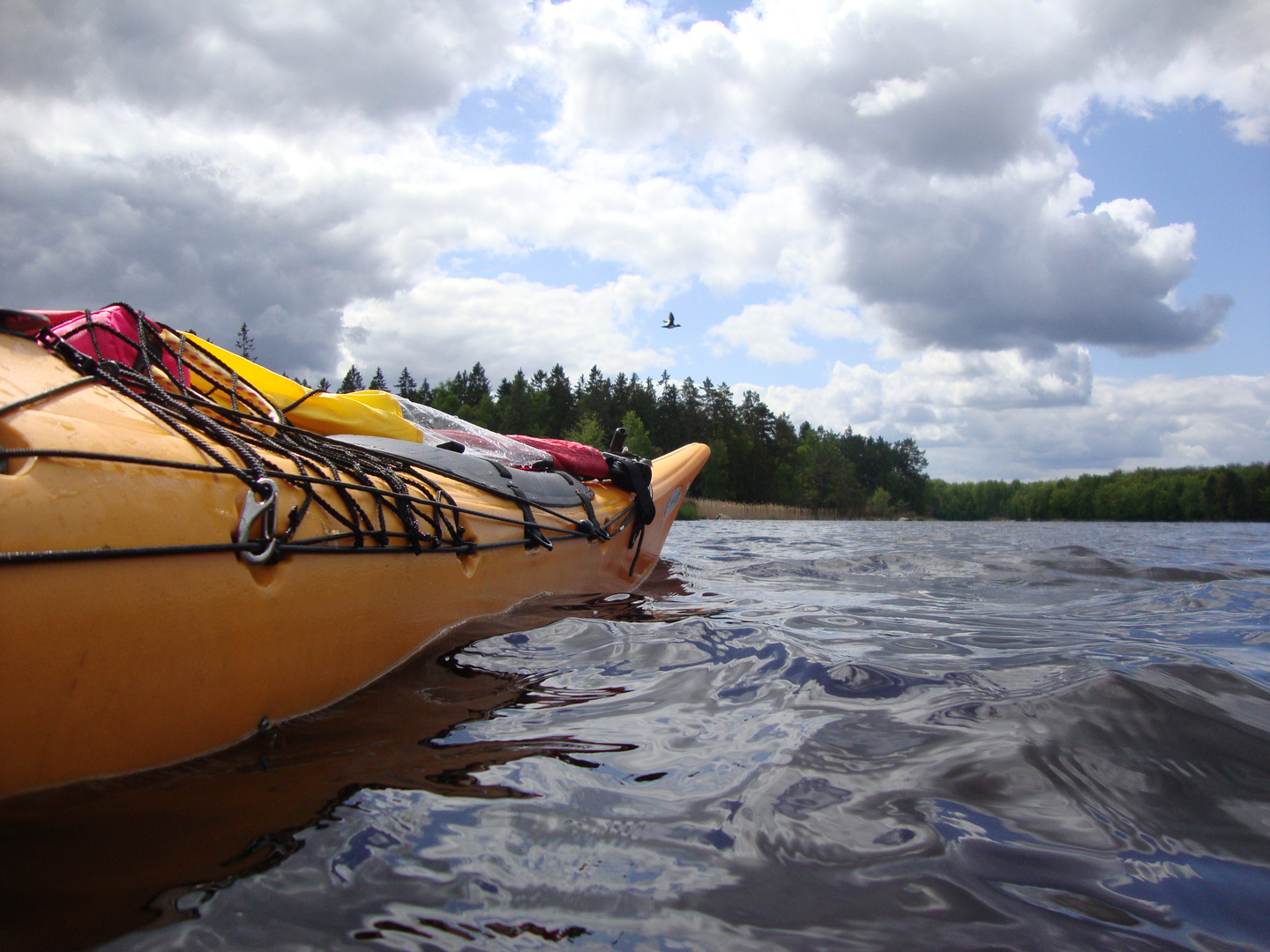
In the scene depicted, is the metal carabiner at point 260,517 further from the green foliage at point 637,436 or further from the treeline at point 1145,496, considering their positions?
the treeline at point 1145,496

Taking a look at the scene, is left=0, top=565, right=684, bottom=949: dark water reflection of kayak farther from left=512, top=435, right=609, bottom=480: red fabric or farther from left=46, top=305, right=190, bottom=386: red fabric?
left=512, top=435, right=609, bottom=480: red fabric

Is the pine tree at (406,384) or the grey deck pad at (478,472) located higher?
the pine tree at (406,384)

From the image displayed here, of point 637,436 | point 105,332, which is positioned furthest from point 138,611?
point 637,436

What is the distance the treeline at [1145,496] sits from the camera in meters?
44.7

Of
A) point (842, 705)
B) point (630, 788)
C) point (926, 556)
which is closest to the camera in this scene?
point (630, 788)

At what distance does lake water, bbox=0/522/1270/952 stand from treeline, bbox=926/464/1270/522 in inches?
2209

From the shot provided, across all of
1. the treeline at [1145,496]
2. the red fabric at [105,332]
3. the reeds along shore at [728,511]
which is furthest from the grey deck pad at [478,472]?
the treeline at [1145,496]

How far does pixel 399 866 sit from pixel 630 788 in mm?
539

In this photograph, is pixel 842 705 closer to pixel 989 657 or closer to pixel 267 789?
pixel 989 657

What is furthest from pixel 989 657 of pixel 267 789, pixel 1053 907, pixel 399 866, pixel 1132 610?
pixel 267 789

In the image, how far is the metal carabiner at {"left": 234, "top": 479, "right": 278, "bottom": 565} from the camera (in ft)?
5.71

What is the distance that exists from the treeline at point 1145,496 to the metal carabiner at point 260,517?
57698 mm

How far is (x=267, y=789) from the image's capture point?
142 cm

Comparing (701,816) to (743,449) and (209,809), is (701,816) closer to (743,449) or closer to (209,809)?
(209,809)
